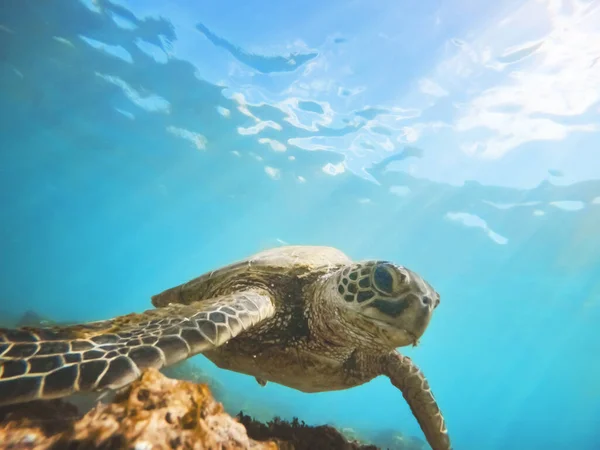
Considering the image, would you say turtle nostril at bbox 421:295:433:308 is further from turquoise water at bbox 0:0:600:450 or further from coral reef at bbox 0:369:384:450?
turquoise water at bbox 0:0:600:450

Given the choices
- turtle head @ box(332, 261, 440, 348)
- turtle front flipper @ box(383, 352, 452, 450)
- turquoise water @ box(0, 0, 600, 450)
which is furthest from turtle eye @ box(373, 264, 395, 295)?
turquoise water @ box(0, 0, 600, 450)

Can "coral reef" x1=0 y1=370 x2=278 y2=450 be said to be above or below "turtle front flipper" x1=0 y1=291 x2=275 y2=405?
below

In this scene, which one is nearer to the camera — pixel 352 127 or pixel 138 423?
pixel 138 423

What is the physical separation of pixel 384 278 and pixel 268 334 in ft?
4.33

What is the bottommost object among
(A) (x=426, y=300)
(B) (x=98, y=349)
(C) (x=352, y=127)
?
(B) (x=98, y=349)

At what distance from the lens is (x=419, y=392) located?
12.0 feet

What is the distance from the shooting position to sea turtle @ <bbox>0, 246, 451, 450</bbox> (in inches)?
52.5

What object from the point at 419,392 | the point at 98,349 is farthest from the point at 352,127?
the point at 98,349

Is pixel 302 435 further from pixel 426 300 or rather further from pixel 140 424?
pixel 140 424

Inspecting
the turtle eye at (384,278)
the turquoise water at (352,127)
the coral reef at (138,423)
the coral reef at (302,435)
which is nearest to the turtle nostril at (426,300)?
the turtle eye at (384,278)

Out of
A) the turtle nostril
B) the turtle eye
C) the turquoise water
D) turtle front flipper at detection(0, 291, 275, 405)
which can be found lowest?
turtle front flipper at detection(0, 291, 275, 405)

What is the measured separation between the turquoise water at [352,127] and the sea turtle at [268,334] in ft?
38.3

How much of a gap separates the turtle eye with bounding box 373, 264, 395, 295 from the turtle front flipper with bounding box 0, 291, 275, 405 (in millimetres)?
1046

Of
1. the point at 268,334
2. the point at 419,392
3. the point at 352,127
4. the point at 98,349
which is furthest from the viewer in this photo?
the point at 352,127
